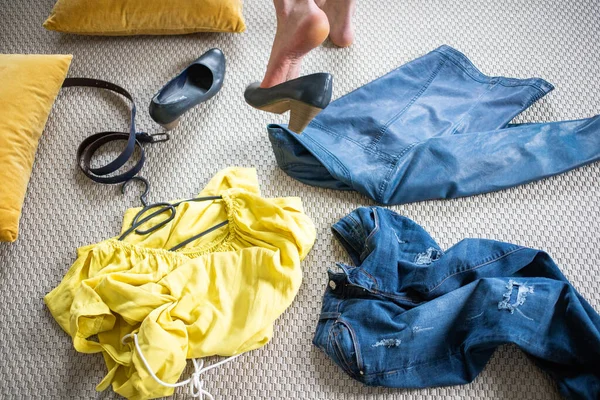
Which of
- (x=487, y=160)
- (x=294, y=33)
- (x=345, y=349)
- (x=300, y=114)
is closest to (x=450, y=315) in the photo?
(x=345, y=349)

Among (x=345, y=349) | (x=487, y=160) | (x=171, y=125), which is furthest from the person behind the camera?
(x=171, y=125)

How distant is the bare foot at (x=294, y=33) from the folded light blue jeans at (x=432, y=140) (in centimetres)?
15

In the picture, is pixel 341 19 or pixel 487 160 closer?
pixel 487 160

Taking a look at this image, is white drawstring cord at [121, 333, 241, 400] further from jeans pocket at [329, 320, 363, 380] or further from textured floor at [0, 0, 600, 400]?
jeans pocket at [329, 320, 363, 380]

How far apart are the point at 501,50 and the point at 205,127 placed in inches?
29.5

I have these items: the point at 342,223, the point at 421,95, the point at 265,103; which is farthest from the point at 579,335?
the point at 265,103

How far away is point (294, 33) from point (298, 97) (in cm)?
11

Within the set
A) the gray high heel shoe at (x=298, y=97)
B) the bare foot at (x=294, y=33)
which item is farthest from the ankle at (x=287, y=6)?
the gray high heel shoe at (x=298, y=97)

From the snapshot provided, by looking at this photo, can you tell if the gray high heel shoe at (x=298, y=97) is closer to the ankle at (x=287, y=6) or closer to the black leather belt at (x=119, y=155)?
the ankle at (x=287, y=6)

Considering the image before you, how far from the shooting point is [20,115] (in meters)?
1.12

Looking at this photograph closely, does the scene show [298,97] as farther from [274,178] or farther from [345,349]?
[345,349]

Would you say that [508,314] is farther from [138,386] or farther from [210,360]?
[138,386]

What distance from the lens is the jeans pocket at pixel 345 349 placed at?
904 mm

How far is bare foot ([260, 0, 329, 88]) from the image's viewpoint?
906 millimetres
